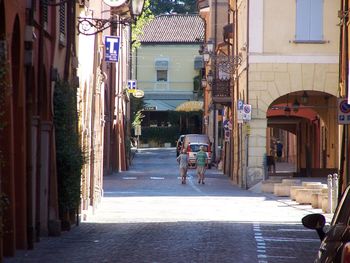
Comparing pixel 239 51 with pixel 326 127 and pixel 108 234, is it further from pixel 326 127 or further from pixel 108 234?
pixel 108 234

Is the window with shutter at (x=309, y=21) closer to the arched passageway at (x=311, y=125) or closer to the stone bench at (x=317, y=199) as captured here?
the arched passageway at (x=311, y=125)

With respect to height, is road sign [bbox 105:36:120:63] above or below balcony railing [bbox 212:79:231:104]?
above

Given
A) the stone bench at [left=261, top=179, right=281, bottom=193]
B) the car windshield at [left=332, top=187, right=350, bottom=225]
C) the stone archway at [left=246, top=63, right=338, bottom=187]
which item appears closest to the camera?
the car windshield at [left=332, top=187, right=350, bottom=225]

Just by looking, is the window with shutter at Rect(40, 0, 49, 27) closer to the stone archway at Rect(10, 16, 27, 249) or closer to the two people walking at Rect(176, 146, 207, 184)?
the stone archway at Rect(10, 16, 27, 249)

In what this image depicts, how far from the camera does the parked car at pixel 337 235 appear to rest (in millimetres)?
7162

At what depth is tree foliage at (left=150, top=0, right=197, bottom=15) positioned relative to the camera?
114 metres

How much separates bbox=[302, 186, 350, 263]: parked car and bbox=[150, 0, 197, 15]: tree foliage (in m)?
106

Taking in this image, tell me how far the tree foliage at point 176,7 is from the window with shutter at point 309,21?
72.6 m

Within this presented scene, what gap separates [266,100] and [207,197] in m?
7.29

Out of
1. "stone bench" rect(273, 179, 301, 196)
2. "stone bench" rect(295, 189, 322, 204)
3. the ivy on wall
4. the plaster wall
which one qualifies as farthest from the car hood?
the plaster wall

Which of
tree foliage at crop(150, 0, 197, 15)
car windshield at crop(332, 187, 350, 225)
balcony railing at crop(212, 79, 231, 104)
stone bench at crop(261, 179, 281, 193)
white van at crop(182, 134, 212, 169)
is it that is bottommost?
stone bench at crop(261, 179, 281, 193)

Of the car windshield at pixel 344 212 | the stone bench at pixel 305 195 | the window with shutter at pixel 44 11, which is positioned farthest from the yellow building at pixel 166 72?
the car windshield at pixel 344 212

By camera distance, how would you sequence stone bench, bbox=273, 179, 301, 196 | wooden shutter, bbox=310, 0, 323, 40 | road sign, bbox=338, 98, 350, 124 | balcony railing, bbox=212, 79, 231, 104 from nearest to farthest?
road sign, bbox=338, 98, 350, 124 → stone bench, bbox=273, 179, 301, 196 → wooden shutter, bbox=310, 0, 323, 40 → balcony railing, bbox=212, 79, 231, 104

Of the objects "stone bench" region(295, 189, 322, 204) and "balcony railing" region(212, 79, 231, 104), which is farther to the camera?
"balcony railing" region(212, 79, 231, 104)
